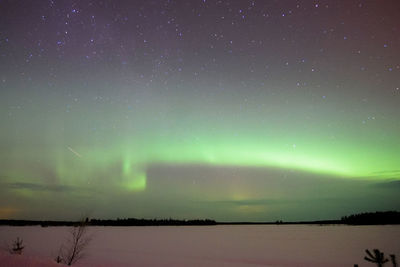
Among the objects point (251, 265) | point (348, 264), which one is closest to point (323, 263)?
point (348, 264)

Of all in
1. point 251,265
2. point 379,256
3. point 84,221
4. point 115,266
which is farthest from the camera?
point 251,265

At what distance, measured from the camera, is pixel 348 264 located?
118 feet

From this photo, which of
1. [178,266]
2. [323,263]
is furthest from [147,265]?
[323,263]

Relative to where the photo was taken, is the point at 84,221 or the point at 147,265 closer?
the point at 84,221

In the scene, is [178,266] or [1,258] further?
[178,266]

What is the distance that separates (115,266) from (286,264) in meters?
19.9

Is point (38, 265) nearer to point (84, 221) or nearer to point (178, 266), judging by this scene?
point (84, 221)

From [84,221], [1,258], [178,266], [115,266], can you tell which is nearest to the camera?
[1,258]

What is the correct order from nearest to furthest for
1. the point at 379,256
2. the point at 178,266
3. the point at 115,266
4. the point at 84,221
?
1. the point at 379,256
2. the point at 84,221
3. the point at 115,266
4. the point at 178,266

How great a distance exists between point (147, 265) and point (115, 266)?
395 centimetres

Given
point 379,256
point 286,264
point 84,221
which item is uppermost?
point 84,221

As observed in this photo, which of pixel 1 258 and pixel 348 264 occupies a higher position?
pixel 1 258

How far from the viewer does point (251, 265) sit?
35.8 meters

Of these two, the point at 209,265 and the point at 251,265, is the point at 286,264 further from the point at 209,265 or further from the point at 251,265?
the point at 209,265
